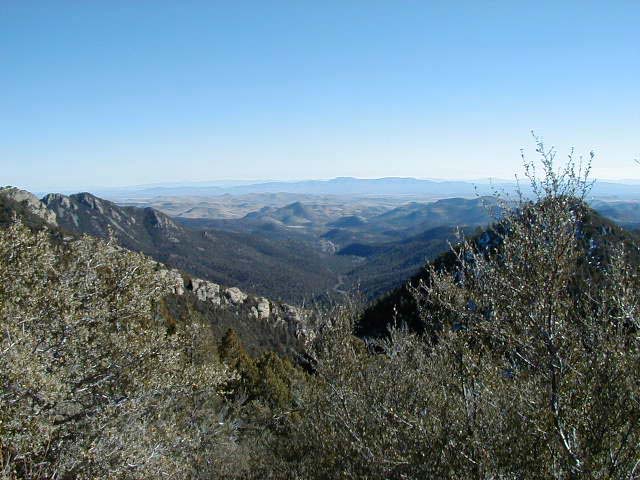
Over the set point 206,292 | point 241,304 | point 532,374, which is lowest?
point 241,304

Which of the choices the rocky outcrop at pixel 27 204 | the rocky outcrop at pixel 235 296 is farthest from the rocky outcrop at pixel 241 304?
the rocky outcrop at pixel 27 204

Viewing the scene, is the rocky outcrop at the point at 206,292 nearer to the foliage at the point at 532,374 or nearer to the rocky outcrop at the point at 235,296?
the rocky outcrop at the point at 235,296

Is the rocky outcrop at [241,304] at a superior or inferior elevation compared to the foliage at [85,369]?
inferior

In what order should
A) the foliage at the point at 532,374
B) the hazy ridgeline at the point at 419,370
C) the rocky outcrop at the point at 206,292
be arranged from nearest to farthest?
the foliage at the point at 532,374, the hazy ridgeline at the point at 419,370, the rocky outcrop at the point at 206,292

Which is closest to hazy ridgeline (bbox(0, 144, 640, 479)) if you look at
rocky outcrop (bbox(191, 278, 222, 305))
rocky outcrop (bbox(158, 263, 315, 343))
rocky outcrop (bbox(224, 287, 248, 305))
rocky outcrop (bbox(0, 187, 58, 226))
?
rocky outcrop (bbox(158, 263, 315, 343))

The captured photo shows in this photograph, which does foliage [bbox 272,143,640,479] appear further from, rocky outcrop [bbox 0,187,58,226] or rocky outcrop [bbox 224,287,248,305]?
rocky outcrop [bbox 0,187,58,226]

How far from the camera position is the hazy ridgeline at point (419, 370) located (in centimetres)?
607

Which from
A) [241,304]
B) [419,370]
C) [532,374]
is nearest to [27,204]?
[241,304]

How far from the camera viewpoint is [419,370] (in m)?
10.2

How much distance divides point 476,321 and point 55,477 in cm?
822

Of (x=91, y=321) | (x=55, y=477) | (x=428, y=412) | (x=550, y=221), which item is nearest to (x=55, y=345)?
(x=91, y=321)

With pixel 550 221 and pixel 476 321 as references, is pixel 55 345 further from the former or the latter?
pixel 550 221

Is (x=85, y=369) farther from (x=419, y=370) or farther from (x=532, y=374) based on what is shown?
(x=532, y=374)

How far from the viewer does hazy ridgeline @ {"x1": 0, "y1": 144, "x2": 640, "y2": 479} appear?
607 centimetres
